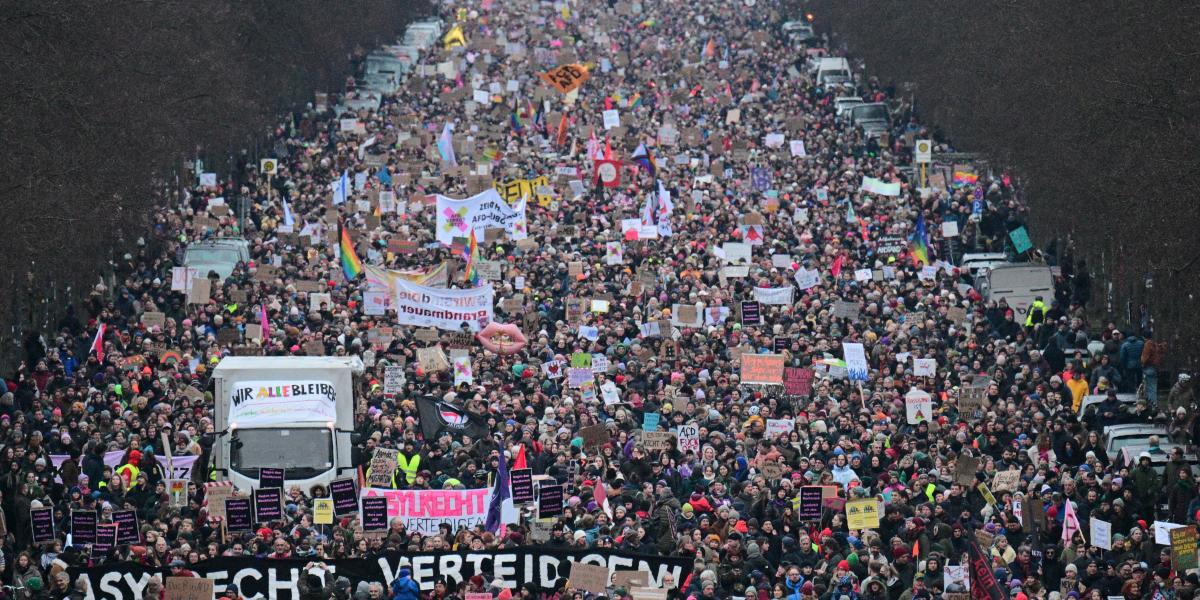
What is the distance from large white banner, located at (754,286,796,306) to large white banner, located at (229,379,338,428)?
36.8 feet

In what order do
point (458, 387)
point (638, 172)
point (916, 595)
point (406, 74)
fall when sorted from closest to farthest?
point (916, 595)
point (458, 387)
point (638, 172)
point (406, 74)

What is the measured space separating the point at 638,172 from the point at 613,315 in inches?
562

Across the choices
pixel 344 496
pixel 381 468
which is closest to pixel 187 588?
pixel 344 496

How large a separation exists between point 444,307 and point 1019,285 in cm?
965

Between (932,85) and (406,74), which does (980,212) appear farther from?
(406,74)

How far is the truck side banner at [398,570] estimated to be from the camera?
25750 mm

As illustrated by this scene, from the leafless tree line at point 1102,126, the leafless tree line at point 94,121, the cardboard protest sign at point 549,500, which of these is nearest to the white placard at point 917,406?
the leafless tree line at point 1102,126

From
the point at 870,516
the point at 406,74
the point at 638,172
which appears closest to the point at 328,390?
the point at 870,516

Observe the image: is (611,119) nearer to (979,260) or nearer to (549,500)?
(979,260)

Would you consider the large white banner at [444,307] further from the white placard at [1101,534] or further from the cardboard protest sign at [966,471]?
the white placard at [1101,534]

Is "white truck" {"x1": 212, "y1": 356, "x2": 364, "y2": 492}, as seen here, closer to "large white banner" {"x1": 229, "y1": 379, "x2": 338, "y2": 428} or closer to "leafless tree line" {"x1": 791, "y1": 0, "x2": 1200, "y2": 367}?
"large white banner" {"x1": 229, "y1": 379, "x2": 338, "y2": 428}

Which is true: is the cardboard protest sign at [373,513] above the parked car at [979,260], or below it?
below

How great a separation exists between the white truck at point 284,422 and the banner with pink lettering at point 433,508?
165 cm

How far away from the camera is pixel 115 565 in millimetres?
25750
